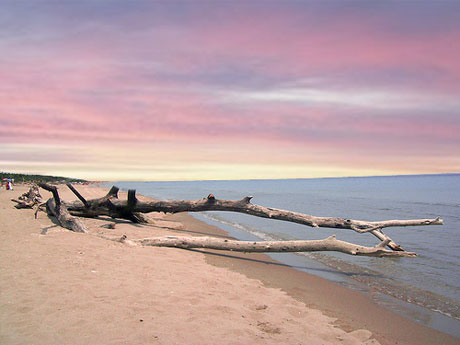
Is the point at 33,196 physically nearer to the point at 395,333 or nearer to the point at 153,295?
the point at 153,295

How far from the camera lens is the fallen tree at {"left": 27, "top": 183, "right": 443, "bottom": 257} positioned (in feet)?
30.7

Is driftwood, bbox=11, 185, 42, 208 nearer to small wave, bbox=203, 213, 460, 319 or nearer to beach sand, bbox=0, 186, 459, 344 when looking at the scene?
beach sand, bbox=0, 186, 459, 344

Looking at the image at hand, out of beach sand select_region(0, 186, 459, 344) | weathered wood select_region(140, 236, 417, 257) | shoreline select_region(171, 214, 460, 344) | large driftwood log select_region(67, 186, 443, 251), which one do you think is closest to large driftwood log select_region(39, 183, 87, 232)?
beach sand select_region(0, 186, 459, 344)

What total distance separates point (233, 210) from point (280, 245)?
12.0 ft

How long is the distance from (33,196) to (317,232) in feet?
46.9

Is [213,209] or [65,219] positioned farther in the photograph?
[213,209]

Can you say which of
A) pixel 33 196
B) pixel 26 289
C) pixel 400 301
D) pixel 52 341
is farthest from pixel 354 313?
pixel 33 196

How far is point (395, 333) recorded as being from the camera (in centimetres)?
539

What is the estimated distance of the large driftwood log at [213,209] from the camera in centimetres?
1106

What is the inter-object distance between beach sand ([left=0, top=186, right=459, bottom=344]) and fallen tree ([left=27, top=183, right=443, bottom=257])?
1009mm

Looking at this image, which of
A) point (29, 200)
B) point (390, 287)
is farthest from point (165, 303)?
point (29, 200)

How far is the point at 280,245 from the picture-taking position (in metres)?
9.62

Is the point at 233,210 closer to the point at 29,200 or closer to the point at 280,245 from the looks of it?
the point at 280,245

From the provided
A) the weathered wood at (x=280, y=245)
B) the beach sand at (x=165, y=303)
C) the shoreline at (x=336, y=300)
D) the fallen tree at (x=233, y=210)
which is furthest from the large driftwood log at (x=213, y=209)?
the beach sand at (x=165, y=303)
